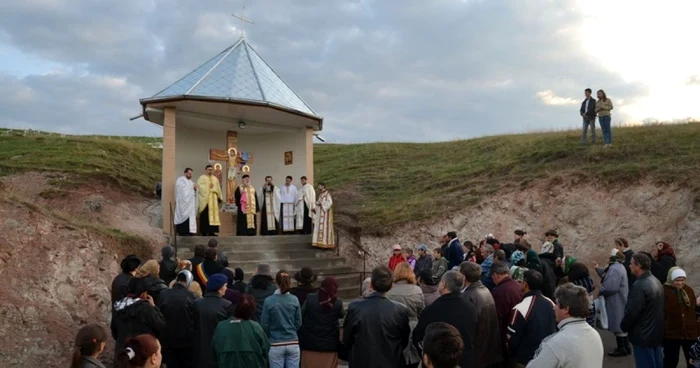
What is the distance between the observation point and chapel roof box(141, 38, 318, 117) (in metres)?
15.4

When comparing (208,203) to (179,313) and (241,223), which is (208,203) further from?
(179,313)

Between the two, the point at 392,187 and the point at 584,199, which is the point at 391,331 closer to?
the point at 584,199

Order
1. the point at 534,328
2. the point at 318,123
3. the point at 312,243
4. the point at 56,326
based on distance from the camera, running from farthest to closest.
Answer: the point at 318,123, the point at 312,243, the point at 56,326, the point at 534,328

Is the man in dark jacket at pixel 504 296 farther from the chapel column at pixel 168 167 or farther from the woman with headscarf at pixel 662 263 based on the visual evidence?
the chapel column at pixel 168 167

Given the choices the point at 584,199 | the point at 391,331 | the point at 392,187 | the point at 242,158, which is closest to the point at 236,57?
the point at 242,158

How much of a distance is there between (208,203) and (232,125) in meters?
3.21

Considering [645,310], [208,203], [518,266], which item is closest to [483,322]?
[518,266]

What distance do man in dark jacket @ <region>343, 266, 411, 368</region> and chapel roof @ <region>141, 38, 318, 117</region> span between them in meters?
10.4

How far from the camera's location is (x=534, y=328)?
5.65 m

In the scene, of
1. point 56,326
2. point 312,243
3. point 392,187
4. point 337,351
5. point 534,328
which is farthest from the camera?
point 392,187

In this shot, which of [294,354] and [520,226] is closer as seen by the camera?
[294,354]

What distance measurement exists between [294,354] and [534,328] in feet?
8.58

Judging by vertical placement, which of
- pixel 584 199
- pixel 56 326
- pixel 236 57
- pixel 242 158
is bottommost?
pixel 56 326

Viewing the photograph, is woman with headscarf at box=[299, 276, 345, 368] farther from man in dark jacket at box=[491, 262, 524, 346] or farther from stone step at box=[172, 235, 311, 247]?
stone step at box=[172, 235, 311, 247]
